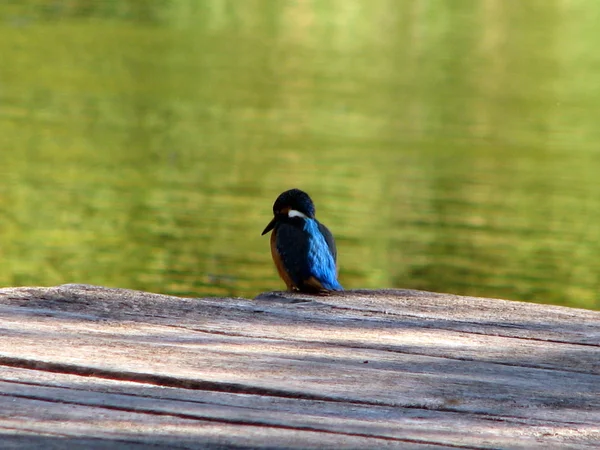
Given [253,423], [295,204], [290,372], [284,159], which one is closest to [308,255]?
[295,204]

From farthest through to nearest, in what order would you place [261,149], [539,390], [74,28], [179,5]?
[179,5] → [74,28] → [261,149] → [539,390]

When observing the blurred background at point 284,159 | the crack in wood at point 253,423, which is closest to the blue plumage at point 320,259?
the crack in wood at point 253,423

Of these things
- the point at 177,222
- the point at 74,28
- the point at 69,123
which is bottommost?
the point at 177,222

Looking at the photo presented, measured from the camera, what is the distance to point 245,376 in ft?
6.67

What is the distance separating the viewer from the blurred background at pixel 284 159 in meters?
9.41

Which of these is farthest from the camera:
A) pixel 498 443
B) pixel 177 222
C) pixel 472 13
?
pixel 472 13

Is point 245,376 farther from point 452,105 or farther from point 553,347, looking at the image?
point 452,105

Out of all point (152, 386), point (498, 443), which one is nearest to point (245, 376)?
point (152, 386)

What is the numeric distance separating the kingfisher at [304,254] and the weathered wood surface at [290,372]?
0.98m

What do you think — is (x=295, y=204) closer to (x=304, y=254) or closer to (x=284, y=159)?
(x=304, y=254)

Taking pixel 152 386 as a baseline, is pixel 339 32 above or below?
above

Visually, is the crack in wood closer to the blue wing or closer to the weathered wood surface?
the weathered wood surface

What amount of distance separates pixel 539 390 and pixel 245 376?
0.51 meters

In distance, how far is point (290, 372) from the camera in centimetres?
209
